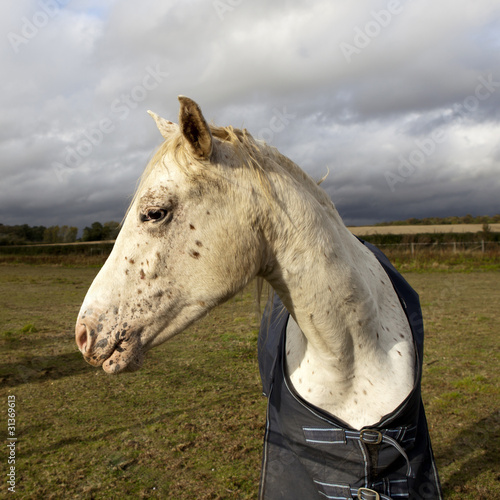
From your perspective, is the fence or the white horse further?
the fence

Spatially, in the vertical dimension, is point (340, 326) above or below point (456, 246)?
below

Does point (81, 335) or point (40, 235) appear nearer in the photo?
point (81, 335)

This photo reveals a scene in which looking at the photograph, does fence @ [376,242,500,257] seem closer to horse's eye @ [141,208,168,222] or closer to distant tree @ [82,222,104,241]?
horse's eye @ [141,208,168,222]

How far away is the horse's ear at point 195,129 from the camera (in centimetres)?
137

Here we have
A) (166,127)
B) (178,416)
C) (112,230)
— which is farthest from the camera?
(178,416)

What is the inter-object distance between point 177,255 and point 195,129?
1.65 ft

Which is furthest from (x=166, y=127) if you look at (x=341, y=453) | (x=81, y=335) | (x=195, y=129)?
(x=341, y=453)

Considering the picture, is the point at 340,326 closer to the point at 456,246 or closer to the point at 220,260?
the point at 220,260

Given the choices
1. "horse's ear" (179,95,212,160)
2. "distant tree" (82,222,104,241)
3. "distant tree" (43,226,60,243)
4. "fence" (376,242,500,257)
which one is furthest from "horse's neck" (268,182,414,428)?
"distant tree" (43,226,60,243)

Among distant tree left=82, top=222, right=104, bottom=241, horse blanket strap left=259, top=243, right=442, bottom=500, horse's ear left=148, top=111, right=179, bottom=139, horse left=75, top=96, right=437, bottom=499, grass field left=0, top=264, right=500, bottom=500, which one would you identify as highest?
distant tree left=82, top=222, right=104, bottom=241

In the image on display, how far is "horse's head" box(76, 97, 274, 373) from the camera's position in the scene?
1.51m

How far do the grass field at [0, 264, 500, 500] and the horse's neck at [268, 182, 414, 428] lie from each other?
48 centimetres

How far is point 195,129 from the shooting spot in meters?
1.46

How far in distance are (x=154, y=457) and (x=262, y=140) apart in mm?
3236
